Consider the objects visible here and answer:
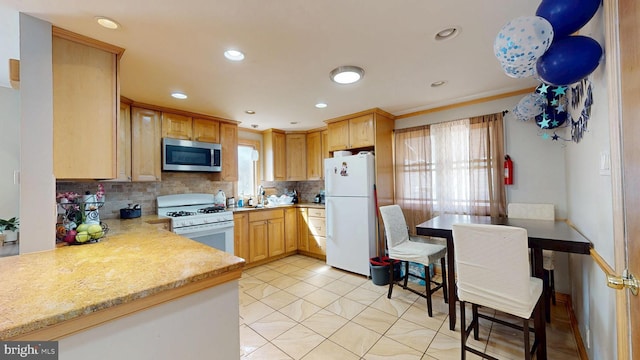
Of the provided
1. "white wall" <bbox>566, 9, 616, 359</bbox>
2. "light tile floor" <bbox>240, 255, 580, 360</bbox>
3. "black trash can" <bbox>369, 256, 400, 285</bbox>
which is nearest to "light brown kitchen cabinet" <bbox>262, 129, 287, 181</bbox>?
"light tile floor" <bbox>240, 255, 580, 360</bbox>

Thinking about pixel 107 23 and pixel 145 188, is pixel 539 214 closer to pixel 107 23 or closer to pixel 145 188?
pixel 107 23

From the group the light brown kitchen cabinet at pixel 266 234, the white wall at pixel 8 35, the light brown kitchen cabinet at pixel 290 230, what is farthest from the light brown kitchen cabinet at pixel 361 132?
the white wall at pixel 8 35

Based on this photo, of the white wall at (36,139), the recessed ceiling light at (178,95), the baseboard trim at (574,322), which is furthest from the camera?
the recessed ceiling light at (178,95)

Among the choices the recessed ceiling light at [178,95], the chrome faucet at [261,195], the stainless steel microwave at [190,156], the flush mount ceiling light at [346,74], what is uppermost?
the recessed ceiling light at [178,95]

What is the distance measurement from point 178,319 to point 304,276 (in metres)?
2.55

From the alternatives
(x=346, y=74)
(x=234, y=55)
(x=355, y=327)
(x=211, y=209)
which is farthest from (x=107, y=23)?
(x=355, y=327)

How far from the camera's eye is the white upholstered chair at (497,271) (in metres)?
1.52

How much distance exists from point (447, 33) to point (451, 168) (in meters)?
1.91

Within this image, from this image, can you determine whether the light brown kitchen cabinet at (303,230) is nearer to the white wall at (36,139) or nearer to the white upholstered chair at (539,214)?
the white upholstered chair at (539,214)

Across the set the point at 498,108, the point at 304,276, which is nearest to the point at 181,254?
the point at 304,276

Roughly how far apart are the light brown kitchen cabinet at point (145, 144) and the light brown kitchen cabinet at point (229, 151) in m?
0.85

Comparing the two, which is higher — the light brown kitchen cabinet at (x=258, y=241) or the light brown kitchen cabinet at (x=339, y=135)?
the light brown kitchen cabinet at (x=339, y=135)

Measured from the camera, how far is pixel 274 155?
4621 mm

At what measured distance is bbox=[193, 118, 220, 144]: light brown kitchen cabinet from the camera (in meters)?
3.53
